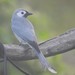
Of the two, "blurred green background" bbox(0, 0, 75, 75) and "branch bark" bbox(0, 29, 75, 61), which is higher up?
"branch bark" bbox(0, 29, 75, 61)

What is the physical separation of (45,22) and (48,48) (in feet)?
3.87

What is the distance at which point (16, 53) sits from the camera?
972 millimetres

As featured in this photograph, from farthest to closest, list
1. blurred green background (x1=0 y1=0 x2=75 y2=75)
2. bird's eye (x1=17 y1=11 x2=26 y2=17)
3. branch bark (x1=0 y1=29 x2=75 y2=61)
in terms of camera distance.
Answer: blurred green background (x1=0 y1=0 x2=75 y2=75)
bird's eye (x1=17 y1=11 x2=26 y2=17)
branch bark (x1=0 y1=29 x2=75 y2=61)

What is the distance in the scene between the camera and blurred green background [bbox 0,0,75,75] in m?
1.95

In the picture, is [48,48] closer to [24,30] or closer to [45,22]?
[24,30]

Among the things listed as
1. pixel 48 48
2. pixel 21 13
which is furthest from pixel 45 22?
pixel 48 48

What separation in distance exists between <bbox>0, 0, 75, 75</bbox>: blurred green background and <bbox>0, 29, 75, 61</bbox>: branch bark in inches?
31.2

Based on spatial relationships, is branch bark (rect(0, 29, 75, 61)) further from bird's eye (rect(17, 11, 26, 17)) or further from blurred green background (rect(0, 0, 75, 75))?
blurred green background (rect(0, 0, 75, 75))

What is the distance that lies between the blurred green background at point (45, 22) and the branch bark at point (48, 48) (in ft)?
2.60

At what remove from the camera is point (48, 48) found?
99 centimetres

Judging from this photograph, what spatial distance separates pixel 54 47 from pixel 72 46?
47 mm

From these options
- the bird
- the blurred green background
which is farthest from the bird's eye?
the blurred green background

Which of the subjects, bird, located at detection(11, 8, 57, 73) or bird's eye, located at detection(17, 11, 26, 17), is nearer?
bird, located at detection(11, 8, 57, 73)

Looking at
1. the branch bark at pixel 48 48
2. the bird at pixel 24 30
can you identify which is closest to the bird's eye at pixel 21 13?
the bird at pixel 24 30
